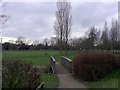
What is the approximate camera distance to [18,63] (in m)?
11.4

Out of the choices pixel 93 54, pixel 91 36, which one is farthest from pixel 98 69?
pixel 91 36

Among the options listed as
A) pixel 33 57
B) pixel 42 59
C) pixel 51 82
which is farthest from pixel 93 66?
pixel 33 57

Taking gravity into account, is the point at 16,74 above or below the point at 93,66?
above

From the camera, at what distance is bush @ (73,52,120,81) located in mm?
18922

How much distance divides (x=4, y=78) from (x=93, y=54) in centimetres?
976

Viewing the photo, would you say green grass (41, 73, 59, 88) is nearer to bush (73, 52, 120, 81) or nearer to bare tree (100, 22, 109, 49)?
bush (73, 52, 120, 81)

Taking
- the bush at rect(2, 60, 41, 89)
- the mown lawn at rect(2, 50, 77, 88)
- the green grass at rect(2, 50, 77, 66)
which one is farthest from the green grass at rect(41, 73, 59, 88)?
the bush at rect(2, 60, 41, 89)

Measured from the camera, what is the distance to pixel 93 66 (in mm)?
18938

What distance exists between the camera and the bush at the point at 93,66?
18922mm

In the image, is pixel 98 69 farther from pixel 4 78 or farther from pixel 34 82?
pixel 4 78

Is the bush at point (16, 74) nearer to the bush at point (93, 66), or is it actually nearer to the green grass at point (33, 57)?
the green grass at point (33, 57)

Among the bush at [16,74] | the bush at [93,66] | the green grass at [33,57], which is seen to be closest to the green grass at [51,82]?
the green grass at [33,57]

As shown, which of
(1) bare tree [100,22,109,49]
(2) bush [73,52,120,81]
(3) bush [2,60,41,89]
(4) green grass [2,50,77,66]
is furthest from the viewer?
(1) bare tree [100,22,109,49]

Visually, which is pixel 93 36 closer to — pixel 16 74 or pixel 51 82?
pixel 51 82
